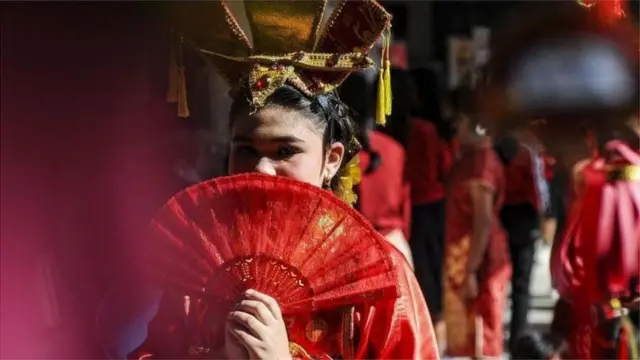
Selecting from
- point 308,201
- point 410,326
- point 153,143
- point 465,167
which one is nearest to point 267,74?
point 308,201

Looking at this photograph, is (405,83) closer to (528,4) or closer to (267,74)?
(528,4)

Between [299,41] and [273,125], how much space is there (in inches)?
8.7

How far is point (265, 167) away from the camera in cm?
220

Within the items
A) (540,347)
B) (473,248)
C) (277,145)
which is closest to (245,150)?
(277,145)

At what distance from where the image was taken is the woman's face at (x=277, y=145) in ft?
7.34

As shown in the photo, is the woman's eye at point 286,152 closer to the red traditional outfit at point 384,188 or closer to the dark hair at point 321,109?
the dark hair at point 321,109

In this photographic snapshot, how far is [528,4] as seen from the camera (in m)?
5.01

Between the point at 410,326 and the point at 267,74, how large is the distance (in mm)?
588

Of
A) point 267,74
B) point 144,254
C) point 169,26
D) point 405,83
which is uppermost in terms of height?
point 405,83

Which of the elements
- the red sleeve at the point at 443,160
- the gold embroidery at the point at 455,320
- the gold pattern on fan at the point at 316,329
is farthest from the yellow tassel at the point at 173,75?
the gold embroidery at the point at 455,320

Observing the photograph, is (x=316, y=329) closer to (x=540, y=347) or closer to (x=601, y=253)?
(x=601, y=253)

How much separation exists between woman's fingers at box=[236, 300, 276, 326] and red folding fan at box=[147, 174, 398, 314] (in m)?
0.05

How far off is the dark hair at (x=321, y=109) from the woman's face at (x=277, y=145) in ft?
0.05

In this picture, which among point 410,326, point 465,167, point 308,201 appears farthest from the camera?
point 465,167
